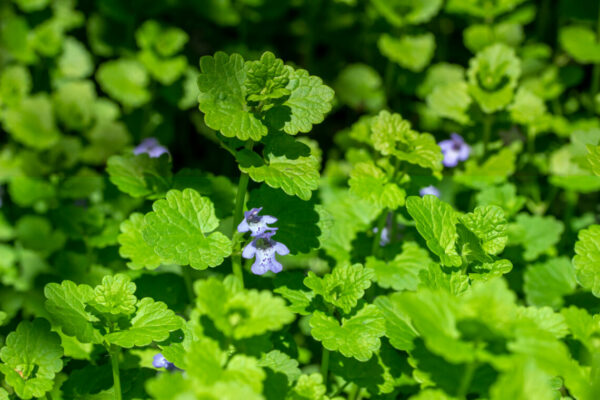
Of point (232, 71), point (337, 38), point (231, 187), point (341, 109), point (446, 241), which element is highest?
point (232, 71)

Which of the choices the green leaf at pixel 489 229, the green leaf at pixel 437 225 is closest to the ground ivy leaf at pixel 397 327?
the green leaf at pixel 437 225

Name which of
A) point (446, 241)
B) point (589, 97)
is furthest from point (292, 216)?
point (589, 97)

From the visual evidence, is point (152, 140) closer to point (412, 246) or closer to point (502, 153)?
point (412, 246)

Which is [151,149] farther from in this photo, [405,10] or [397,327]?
[405,10]

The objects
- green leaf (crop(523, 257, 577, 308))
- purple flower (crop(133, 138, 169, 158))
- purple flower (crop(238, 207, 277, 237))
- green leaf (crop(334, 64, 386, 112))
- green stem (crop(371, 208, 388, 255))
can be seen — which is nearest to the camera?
purple flower (crop(238, 207, 277, 237))

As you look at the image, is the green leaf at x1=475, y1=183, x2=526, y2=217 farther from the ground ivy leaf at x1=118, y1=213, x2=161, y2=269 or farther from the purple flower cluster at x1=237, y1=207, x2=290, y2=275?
the ground ivy leaf at x1=118, y1=213, x2=161, y2=269

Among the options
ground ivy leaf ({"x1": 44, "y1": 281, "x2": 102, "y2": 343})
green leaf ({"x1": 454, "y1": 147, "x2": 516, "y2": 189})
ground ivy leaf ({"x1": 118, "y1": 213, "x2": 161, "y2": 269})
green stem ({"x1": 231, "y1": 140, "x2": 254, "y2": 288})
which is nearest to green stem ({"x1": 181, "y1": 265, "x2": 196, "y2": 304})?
ground ivy leaf ({"x1": 118, "y1": 213, "x2": 161, "y2": 269})
